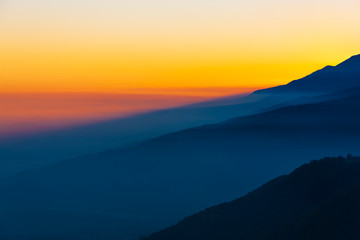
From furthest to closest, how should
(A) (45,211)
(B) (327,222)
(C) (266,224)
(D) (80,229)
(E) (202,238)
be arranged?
(A) (45,211) < (D) (80,229) < (E) (202,238) < (C) (266,224) < (B) (327,222)

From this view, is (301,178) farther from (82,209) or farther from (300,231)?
(82,209)

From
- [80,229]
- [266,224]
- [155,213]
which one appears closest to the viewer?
[266,224]

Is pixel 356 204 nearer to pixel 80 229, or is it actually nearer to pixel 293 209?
pixel 293 209

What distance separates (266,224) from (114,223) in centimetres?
11189

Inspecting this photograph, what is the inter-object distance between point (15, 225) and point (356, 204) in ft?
478

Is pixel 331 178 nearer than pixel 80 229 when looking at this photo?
Yes

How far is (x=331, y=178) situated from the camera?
69875 millimetres

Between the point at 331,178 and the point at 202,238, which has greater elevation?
the point at 331,178

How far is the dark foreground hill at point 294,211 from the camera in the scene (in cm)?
5431

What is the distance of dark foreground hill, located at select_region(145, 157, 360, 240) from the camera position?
178ft

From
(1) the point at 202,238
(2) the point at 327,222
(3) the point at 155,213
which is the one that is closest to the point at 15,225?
(3) the point at 155,213

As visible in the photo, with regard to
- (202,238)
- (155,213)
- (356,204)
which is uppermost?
(356,204)

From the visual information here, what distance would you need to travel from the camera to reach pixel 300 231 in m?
55.2

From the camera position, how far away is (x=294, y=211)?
6619 cm
